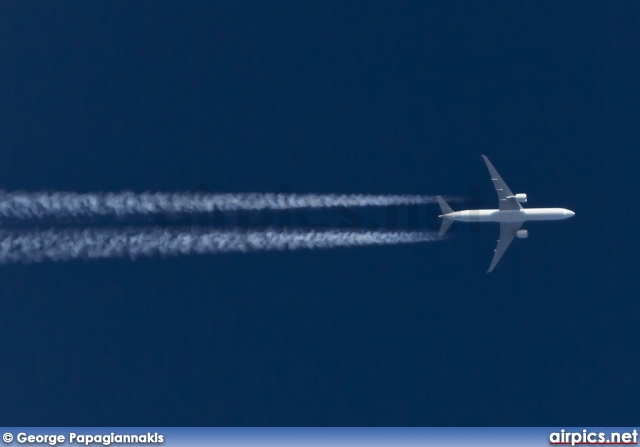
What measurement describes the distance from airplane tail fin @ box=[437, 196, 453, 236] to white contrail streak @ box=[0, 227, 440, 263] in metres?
3.12

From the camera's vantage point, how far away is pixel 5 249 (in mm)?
55500

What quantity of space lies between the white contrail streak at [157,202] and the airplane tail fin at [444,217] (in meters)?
1.19

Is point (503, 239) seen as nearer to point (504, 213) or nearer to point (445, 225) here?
point (504, 213)

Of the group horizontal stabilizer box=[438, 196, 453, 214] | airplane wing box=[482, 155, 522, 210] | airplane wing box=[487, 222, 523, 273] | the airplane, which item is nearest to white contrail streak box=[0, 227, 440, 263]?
horizontal stabilizer box=[438, 196, 453, 214]

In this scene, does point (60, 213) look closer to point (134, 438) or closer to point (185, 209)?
point (185, 209)

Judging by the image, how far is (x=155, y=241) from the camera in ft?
194

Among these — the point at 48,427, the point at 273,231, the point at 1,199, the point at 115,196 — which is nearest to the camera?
the point at 1,199

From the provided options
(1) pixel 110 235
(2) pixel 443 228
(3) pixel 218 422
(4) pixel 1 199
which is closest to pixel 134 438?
(3) pixel 218 422

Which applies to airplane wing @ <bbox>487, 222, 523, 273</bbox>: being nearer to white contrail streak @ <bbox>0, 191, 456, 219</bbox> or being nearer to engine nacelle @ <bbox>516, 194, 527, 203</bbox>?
engine nacelle @ <bbox>516, 194, 527, 203</bbox>

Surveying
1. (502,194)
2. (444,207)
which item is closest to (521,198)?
(502,194)

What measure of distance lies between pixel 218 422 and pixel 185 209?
1640cm

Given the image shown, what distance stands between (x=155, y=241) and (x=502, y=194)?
24.8m

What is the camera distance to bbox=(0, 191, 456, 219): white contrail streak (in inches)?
2206

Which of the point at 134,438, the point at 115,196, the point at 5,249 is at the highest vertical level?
the point at 115,196
